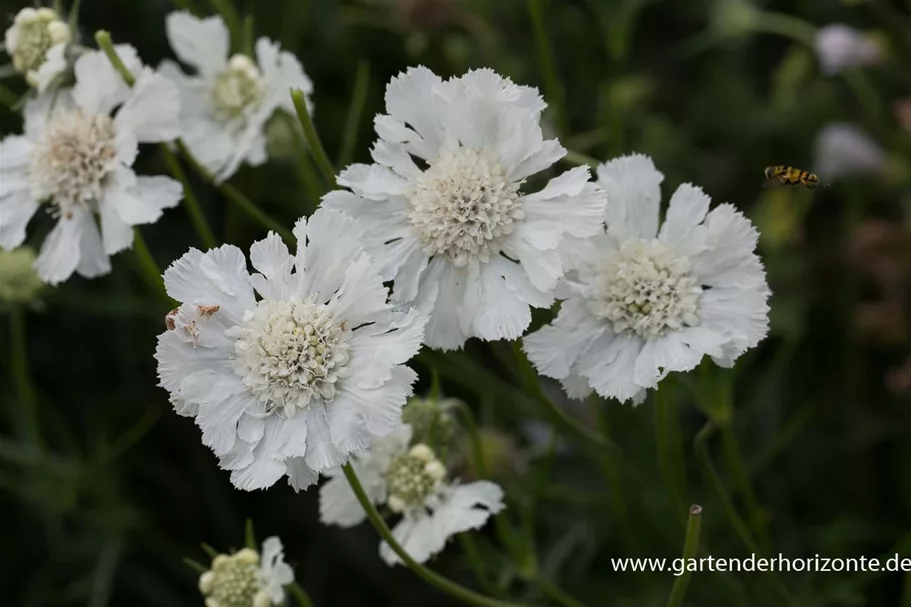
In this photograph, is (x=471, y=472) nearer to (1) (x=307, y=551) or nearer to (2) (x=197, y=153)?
(1) (x=307, y=551)

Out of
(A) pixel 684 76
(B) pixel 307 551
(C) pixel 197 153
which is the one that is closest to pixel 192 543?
(B) pixel 307 551

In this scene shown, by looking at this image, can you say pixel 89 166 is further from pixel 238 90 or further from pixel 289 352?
pixel 289 352

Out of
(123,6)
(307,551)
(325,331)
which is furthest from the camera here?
(123,6)

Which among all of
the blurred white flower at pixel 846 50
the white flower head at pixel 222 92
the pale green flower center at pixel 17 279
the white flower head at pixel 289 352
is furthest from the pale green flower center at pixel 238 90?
the blurred white flower at pixel 846 50

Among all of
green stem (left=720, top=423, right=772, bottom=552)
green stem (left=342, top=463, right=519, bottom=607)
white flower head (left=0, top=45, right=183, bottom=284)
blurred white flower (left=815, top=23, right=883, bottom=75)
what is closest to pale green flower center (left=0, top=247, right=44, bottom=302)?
white flower head (left=0, top=45, right=183, bottom=284)

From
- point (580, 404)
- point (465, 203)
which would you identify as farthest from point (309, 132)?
point (580, 404)

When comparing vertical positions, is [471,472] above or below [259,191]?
below
